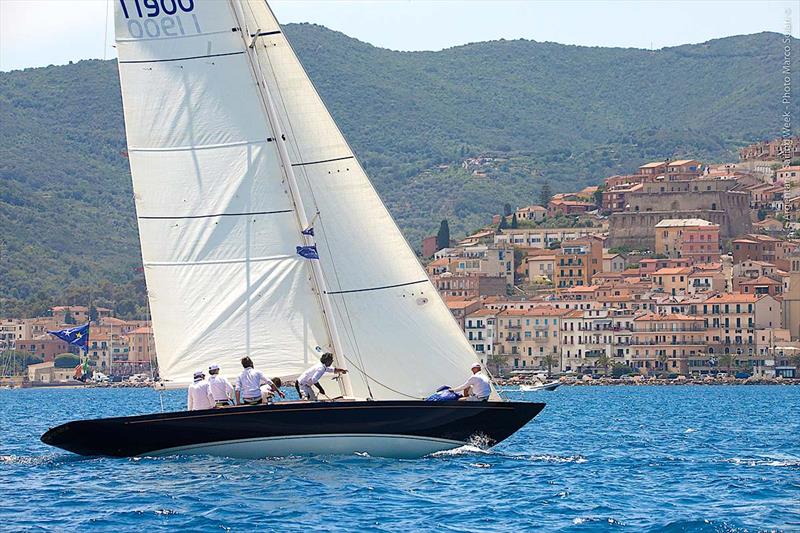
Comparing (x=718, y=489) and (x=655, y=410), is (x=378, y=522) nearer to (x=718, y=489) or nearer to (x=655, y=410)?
(x=718, y=489)

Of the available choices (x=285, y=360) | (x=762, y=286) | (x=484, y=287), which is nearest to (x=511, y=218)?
(x=484, y=287)

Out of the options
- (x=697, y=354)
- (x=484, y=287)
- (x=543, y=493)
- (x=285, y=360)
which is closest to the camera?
(x=543, y=493)

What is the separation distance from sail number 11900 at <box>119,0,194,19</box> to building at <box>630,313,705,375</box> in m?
95.3

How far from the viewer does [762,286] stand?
11962cm

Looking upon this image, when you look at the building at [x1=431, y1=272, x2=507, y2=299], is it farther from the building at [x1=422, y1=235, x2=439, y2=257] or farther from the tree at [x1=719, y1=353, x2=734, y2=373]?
the tree at [x1=719, y1=353, x2=734, y2=373]

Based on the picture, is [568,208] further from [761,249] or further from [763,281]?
[763,281]

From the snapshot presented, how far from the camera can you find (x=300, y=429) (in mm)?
20547

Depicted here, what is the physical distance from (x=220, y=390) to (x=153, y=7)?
16.2ft

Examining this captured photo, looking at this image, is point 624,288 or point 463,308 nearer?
point 463,308

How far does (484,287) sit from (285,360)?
377 ft

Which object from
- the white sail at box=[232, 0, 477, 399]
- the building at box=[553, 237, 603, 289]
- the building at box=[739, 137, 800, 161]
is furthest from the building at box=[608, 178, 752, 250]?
the white sail at box=[232, 0, 477, 399]

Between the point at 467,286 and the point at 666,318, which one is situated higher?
the point at 467,286

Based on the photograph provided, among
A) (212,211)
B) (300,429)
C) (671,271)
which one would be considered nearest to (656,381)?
(671,271)

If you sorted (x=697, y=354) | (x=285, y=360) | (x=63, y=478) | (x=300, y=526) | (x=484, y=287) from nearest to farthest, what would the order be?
(x=300, y=526) < (x=63, y=478) < (x=285, y=360) < (x=697, y=354) < (x=484, y=287)
